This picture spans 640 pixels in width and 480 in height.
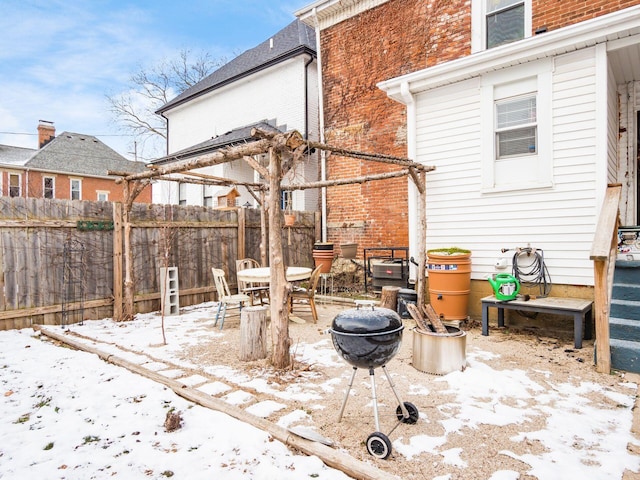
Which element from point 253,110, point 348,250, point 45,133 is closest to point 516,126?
point 348,250

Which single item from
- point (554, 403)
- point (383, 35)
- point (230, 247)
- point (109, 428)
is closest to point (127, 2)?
point (383, 35)

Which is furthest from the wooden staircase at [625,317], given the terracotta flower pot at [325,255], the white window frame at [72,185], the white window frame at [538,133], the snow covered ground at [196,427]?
the white window frame at [72,185]

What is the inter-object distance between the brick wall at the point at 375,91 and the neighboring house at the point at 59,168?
1741 cm

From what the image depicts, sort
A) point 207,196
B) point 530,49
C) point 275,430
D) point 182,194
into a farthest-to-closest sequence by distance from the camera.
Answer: point 182,194 → point 207,196 → point 530,49 → point 275,430

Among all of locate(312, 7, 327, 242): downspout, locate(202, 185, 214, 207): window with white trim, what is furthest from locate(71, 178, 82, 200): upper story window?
locate(312, 7, 327, 242): downspout

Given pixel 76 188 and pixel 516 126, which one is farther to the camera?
pixel 76 188

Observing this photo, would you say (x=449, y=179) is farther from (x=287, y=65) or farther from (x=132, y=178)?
(x=287, y=65)

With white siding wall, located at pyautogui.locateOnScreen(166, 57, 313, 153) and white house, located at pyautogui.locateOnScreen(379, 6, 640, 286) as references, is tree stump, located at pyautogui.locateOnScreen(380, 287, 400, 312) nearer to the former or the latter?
white house, located at pyautogui.locateOnScreen(379, 6, 640, 286)

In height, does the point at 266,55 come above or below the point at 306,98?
above

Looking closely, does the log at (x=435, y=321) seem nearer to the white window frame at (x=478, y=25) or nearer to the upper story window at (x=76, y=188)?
the white window frame at (x=478, y=25)

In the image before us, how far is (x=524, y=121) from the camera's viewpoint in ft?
19.8

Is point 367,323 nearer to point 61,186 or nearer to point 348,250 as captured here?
point 348,250

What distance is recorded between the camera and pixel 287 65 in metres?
11.9

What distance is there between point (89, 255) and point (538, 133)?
7717 millimetres
